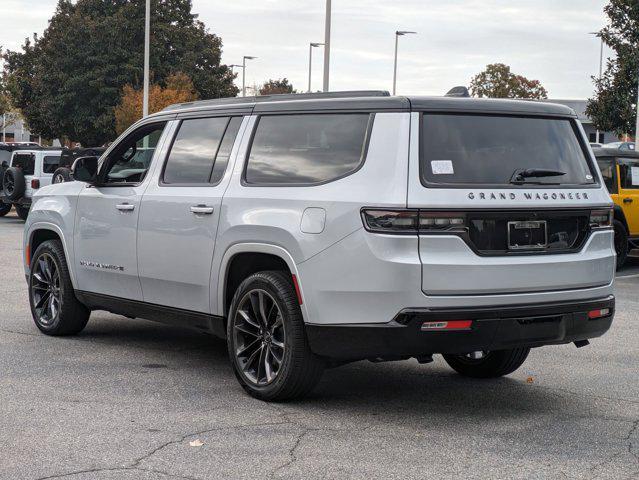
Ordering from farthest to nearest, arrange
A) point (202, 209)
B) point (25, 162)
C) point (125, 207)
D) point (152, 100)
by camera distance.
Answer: point (152, 100) < point (25, 162) < point (125, 207) < point (202, 209)

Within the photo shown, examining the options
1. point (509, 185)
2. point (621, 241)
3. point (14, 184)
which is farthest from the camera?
point (14, 184)

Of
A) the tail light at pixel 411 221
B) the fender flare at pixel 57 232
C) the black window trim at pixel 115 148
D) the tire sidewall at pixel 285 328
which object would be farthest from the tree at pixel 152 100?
the tail light at pixel 411 221

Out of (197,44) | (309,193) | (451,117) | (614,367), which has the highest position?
(197,44)

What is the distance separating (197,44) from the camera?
59.5m

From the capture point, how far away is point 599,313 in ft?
20.2

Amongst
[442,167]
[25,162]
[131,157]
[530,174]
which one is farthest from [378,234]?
[25,162]

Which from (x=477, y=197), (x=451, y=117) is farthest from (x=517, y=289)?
(x=451, y=117)

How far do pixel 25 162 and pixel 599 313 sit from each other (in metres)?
21.4

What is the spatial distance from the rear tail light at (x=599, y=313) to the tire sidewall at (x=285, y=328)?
1.74 metres

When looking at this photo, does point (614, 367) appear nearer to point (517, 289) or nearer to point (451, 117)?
point (517, 289)

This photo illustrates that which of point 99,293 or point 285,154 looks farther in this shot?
point 99,293

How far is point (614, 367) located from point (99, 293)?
3.97 metres

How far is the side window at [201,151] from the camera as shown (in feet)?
22.3

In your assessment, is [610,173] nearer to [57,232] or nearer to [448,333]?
[57,232]
